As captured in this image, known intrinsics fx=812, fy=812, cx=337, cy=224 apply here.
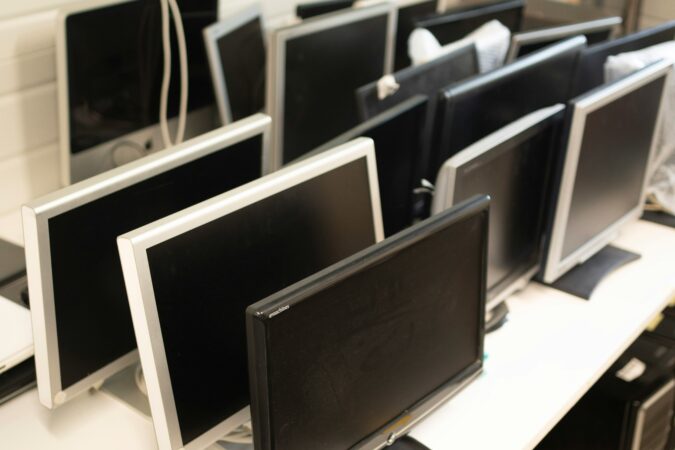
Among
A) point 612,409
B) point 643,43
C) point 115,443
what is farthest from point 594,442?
point 115,443

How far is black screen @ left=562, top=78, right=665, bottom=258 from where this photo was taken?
1.59 metres

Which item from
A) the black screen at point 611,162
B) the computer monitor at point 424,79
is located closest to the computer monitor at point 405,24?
the computer monitor at point 424,79

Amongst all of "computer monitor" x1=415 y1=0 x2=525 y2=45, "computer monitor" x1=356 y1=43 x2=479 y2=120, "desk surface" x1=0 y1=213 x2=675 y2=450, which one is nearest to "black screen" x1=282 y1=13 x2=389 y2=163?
"computer monitor" x1=415 y1=0 x2=525 y2=45

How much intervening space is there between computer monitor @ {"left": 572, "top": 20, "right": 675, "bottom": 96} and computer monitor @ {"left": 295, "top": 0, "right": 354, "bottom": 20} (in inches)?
27.6

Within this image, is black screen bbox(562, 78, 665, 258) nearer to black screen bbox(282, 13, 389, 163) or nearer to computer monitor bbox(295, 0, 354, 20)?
black screen bbox(282, 13, 389, 163)

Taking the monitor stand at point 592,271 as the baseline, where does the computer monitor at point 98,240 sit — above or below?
above

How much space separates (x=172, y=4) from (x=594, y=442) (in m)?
1.50

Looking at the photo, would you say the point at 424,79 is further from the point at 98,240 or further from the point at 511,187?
the point at 98,240

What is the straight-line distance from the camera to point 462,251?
4.11 feet

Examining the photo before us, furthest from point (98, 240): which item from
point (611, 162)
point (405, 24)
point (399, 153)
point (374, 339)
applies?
point (405, 24)

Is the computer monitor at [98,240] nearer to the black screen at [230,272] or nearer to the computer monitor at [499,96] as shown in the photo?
the black screen at [230,272]

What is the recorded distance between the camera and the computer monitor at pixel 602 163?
1547 millimetres

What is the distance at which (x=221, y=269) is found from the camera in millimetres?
1099

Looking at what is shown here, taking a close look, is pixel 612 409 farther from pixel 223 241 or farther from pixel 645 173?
pixel 223 241
